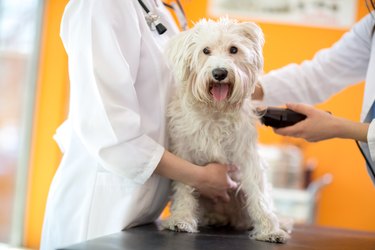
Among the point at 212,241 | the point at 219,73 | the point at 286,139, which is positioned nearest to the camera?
the point at 212,241

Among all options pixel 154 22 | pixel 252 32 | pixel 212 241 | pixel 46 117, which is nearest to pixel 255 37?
pixel 252 32

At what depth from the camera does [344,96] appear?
5.11 metres

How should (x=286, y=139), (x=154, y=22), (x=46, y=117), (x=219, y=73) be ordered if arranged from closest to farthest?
(x=219, y=73) → (x=154, y=22) → (x=46, y=117) → (x=286, y=139)

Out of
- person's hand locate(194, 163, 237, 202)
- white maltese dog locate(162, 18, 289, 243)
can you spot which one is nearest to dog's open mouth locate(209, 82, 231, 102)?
white maltese dog locate(162, 18, 289, 243)

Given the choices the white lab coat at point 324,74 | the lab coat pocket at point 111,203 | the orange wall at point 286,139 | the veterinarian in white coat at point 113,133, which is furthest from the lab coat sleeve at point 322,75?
the orange wall at point 286,139

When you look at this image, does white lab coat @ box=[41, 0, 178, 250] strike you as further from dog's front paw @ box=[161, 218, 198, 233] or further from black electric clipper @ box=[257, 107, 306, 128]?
black electric clipper @ box=[257, 107, 306, 128]

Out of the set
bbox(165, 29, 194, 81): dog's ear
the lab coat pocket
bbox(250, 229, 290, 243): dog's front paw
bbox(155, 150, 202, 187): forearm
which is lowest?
bbox(250, 229, 290, 243): dog's front paw

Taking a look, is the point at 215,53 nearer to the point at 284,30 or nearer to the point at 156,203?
the point at 156,203

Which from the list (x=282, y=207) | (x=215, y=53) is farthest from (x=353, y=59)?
(x=282, y=207)

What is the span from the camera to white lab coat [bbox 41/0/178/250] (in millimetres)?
1415

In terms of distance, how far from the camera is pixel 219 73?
1.51m

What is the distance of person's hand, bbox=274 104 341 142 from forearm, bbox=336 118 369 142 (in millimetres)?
10

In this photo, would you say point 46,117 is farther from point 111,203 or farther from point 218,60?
point 218,60

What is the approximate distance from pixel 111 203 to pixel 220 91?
0.50m
